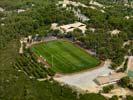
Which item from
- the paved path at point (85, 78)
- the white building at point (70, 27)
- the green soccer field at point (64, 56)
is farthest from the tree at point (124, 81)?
the white building at point (70, 27)

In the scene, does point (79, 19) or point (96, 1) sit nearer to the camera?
point (79, 19)

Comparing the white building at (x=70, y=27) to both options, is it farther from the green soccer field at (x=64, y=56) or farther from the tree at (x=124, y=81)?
the tree at (x=124, y=81)

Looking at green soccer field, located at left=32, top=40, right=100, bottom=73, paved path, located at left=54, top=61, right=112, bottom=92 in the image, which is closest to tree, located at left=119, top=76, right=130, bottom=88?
paved path, located at left=54, top=61, right=112, bottom=92

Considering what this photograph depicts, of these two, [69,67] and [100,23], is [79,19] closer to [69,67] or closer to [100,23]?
[100,23]

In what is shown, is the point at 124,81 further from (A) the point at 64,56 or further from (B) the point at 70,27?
(B) the point at 70,27

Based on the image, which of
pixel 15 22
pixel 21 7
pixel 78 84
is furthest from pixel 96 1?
pixel 78 84

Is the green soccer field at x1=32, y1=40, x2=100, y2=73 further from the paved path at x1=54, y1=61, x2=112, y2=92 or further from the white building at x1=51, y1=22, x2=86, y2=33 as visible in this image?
the white building at x1=51, y1=22, x2=86, y2=33
